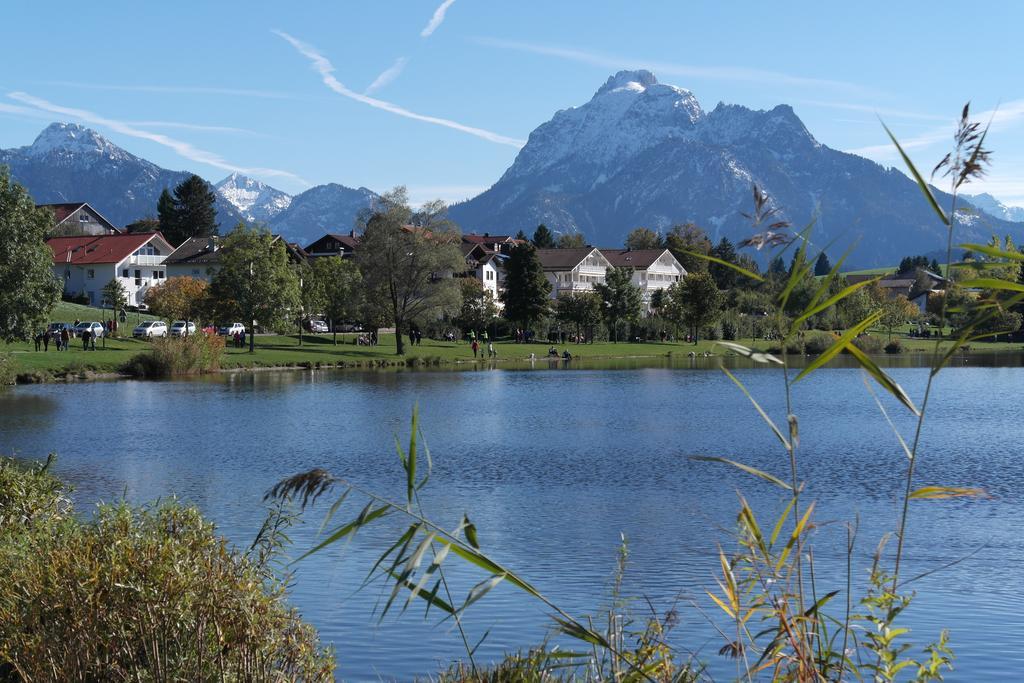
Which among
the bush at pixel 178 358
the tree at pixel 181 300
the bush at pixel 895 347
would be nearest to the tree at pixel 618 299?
the bush at pixel 895 347

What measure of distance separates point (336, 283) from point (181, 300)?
59.2 ft

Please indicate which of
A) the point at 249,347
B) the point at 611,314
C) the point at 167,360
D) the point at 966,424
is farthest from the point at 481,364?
the point at 966,424

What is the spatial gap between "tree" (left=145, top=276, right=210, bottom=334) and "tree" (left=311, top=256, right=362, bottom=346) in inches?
499

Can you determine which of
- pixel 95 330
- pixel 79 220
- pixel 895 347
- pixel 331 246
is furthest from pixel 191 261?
pixel 895 347

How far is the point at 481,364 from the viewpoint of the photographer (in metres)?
98.3

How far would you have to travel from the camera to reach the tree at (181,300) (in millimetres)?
99500

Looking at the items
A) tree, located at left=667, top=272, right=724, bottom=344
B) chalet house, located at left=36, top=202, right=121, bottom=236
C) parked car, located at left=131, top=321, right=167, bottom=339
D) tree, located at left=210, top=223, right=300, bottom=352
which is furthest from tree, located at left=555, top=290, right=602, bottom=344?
chalet house, located at left=36, top=202, right=121, bottom=236

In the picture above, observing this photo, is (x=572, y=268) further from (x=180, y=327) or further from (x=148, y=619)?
(x=148, y=619)

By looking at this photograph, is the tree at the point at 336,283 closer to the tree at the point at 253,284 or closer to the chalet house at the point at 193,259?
the tree at the point at 253,284

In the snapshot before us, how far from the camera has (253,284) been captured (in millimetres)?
92375

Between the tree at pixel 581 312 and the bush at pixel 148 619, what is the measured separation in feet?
397

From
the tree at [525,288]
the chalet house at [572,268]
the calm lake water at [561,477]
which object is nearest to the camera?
the calm lake water at [561,477]

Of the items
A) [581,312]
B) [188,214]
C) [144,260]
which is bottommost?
[581,312]

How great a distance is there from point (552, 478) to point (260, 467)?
29.1 feet
